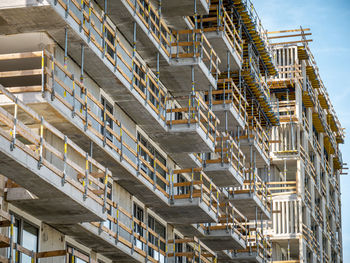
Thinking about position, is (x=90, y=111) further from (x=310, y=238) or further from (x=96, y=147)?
(x=310, y=238)

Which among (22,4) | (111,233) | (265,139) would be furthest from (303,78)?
(22,4)

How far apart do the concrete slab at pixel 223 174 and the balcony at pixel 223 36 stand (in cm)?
579

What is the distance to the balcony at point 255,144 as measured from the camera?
169ft

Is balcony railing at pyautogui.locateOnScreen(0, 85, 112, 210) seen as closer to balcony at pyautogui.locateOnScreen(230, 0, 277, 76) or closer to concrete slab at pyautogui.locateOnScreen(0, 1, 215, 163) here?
concrete slab at pyautogui.locateOnScreen(0, 1, 215, 163)

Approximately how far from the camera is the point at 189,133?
40.1 m

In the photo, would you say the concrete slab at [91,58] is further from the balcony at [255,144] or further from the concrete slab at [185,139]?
the balcony at [255,144]

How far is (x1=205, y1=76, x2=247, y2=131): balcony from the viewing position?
46656mm

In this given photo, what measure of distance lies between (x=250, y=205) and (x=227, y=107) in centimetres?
675

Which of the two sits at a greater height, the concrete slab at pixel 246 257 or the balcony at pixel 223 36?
the balcony at pixel 223 36

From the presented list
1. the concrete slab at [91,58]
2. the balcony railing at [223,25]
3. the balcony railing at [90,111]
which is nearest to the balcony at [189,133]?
the concrete slab at [91,58]

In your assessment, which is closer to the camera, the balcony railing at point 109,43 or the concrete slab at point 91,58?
the concrete slab at point 91,58

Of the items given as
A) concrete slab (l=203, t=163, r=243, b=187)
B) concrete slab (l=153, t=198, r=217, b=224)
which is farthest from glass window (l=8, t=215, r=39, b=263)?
concrete slab (l=203, t=163, r=243, b=187)

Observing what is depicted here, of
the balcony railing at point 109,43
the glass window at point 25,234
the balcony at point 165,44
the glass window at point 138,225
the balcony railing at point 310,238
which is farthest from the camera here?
the balcony railing at point 310,238

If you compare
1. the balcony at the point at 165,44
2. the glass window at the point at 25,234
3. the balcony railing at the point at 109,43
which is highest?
the balcony at the point at 165,44
